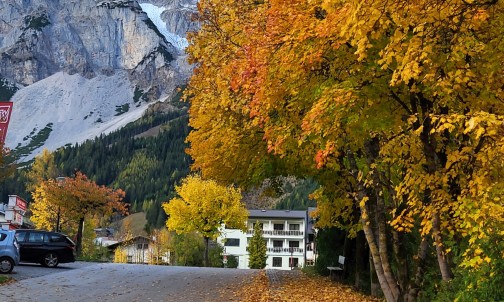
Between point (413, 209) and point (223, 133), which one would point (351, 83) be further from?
point (223, 133)

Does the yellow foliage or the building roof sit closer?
the yellow foliage

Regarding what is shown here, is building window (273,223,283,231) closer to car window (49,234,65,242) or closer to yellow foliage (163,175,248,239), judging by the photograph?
yellow foliage (163,175,248,239)

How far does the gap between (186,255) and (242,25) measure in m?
50.1

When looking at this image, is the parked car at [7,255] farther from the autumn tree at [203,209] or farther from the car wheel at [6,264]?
the autumn tree at [203,209]

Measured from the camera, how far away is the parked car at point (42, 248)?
2408cm

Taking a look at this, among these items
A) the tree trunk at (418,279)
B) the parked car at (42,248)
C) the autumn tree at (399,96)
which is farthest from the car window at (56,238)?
the tree trunk at (418,279)

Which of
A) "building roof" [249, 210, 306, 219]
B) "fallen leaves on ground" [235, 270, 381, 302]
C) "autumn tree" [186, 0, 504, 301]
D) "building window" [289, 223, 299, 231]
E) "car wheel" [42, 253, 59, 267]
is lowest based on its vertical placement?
"fallen leaves on ground" [235, 270, 381, 302]

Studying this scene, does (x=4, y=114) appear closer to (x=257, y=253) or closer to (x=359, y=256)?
(x=359, y=256)

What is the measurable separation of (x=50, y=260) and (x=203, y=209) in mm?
22490

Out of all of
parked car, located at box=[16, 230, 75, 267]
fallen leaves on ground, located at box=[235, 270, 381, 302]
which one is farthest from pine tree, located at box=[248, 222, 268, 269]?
fallen leaves on ground, located at box=[235, 270, 381, 302]

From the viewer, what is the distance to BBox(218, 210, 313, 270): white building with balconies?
93.8 m

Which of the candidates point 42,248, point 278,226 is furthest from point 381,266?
point 278,226

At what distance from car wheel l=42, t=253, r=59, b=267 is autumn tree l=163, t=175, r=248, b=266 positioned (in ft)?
71.9

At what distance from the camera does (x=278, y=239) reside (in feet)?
314
